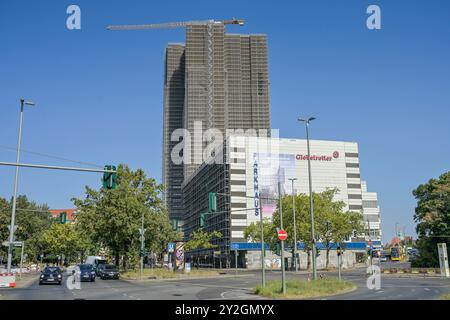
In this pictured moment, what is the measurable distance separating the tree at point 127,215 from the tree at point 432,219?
36.3 m

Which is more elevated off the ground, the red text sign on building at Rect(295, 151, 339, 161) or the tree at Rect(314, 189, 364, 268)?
the red text sign on building at Rect(295, 151, 339, 161)

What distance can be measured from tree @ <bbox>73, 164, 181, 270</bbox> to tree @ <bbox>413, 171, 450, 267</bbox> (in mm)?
36305

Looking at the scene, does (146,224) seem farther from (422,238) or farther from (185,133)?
(185,133)

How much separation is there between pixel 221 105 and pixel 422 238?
435ft

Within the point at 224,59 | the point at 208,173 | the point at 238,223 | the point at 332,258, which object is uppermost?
the point at 224,59

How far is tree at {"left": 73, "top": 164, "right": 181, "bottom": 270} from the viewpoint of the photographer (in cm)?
5541

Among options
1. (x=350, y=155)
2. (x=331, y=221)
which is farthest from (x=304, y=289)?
(x=350, y=155)

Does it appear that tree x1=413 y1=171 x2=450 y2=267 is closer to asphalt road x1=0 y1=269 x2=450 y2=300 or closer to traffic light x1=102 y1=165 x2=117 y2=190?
asphalt road x1=0 y1=269 x2=450 y2=300

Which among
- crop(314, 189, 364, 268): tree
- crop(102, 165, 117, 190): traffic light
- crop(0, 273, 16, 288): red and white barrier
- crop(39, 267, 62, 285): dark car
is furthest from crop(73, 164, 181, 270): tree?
crop(102, 165, 117, 190): traffic light

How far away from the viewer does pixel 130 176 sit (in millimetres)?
61156

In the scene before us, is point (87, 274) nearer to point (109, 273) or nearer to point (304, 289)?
point (109, 273)

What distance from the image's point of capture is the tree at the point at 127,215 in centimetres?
5541

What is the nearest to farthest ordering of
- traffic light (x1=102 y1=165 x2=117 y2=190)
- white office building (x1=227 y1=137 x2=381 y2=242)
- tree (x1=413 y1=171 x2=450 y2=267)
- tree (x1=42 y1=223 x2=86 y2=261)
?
traffic light (x1=102 y1=165 x2=117 y2=190) < tree (x1=413 y1=171 x2=450 y2=267) < tree (x1=42 y1=223 x2=86 y2=261) < white office building (x1=227 y1=137 x2=381 y2=242)
